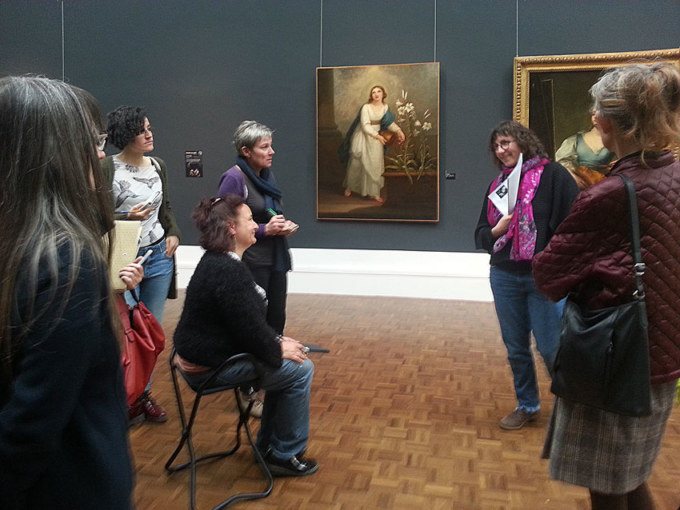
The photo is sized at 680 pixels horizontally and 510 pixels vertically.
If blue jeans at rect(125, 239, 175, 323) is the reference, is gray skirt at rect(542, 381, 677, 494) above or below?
below

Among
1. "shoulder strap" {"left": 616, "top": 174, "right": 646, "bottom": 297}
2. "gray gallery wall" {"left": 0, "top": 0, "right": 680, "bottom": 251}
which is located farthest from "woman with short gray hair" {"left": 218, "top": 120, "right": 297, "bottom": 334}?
"gray gallery wall" {"left": 0, "top": 0, "right": 680, "bottom": 251}

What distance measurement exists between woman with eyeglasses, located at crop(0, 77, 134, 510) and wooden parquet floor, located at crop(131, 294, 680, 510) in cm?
200

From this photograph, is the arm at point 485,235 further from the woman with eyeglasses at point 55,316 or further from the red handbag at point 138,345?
the woman with eyeglasses at point 55,316

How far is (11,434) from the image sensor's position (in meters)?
1.15

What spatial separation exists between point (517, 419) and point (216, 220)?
7.43ft

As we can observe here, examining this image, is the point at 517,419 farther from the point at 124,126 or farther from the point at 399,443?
the point at 124,126

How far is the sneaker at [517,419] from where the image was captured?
4.05 m

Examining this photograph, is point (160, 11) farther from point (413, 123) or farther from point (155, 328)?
point (155, 328)

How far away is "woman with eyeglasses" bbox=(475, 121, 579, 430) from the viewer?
3.73 m

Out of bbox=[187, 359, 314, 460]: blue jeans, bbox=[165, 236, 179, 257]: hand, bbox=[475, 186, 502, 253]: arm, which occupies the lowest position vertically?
bbox=[187, 359, 314, 460]: blue jeans

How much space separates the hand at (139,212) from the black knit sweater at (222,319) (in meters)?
1.10

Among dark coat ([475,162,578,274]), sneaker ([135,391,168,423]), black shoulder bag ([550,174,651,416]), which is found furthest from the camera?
sneaker ([135,391,168,423])

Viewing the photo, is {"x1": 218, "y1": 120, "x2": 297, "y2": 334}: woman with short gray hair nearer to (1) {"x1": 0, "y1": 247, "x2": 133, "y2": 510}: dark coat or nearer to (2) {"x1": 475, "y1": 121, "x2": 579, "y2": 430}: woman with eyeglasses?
(2) {"x1": 475, "y1": 121, "x2": 579, "y2": 430}: woman with eyeglasses

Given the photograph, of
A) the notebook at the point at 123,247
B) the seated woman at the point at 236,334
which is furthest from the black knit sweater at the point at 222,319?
the notebook at the point at 123,247
